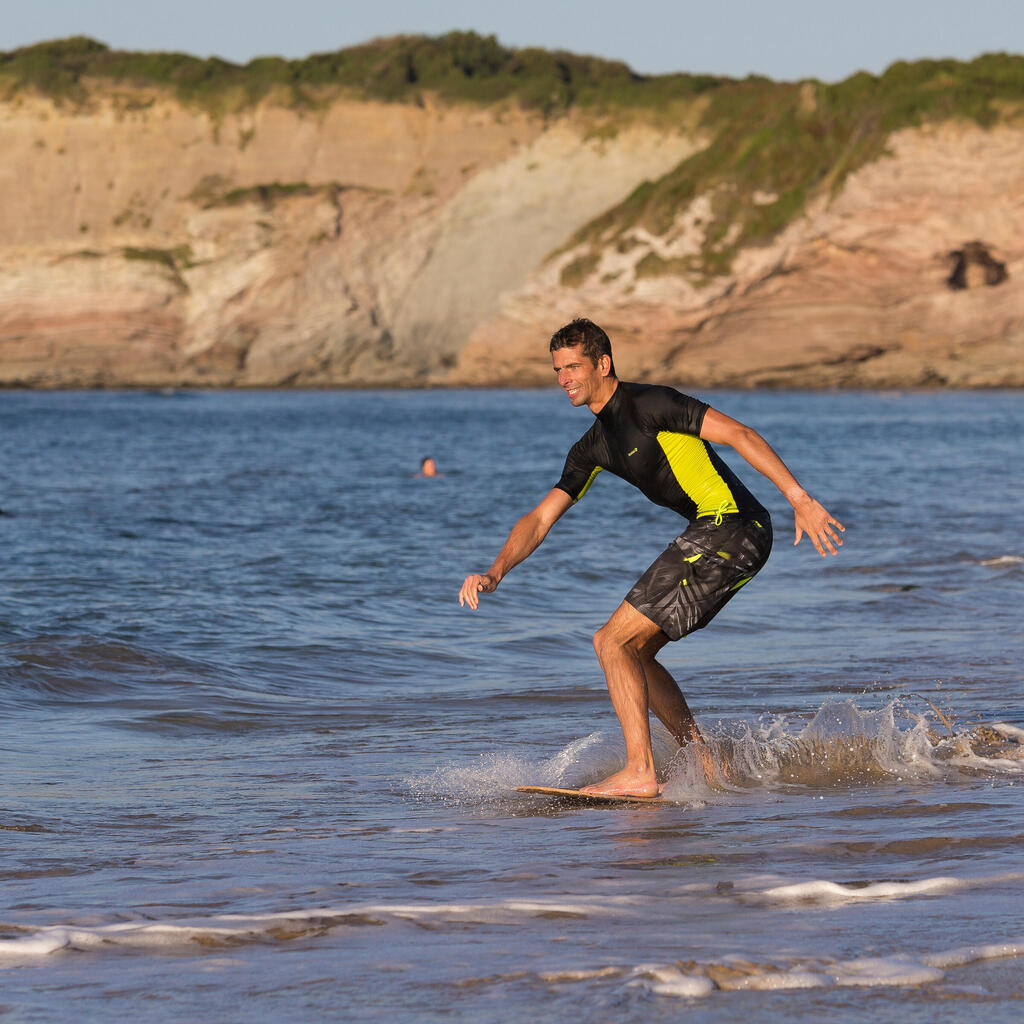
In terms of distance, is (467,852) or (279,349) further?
(279,349)

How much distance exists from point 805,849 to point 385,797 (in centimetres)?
195

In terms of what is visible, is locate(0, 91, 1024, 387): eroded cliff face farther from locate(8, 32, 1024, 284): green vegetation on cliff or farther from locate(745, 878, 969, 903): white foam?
locate(745, 878, 969, 903): white foam

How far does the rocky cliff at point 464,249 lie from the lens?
6750cm

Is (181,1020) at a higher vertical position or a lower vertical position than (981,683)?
higher

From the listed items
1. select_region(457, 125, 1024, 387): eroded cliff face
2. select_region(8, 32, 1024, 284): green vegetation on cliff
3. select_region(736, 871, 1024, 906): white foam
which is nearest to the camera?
select_region(736, 871, 1024, 906): white foam

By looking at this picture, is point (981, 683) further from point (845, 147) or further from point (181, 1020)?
point (845, 147)

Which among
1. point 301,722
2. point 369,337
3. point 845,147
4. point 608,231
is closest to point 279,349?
point 369,337

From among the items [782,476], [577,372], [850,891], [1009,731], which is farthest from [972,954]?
[1009,731]

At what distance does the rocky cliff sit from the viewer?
2657 inches

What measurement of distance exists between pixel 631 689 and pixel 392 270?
283 ft

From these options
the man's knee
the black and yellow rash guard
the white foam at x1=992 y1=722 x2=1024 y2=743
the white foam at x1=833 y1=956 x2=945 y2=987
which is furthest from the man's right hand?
the white foam at x1=833 y1=956 x2=945 y2=987

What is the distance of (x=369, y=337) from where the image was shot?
91.2m

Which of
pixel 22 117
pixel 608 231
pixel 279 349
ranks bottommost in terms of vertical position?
pixel 279 349

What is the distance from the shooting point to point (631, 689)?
20.3ft
